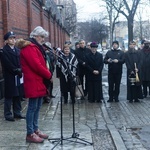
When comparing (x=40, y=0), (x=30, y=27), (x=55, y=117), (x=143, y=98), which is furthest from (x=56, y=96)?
(x=40, y=0)

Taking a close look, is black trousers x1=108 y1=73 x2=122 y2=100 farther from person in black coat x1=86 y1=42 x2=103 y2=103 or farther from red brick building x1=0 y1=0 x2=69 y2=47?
red brick building x1=0 y1=0 x2=69 y2=47

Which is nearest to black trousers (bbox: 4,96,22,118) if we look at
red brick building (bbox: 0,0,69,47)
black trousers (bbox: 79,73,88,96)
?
black trousers (bbox: 79,73,88,96)

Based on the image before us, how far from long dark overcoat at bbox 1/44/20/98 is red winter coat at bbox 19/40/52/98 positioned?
7.26 ft

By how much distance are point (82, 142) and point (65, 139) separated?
12.3 inches

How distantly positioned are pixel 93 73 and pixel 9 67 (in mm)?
3805

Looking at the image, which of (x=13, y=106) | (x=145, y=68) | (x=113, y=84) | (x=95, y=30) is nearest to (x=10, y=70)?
(x=13, y=106)

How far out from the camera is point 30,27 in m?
18.0

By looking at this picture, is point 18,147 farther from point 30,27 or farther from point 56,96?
point 30,27

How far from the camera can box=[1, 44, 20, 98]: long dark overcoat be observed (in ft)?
29.3

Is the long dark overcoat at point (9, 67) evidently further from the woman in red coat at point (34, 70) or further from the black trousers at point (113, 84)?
the black trousers at point (113, 84)

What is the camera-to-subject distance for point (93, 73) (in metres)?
12.1

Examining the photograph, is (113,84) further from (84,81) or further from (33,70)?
(33,70)

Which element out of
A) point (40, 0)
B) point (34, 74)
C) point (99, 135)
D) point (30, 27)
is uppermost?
point (40, 0)

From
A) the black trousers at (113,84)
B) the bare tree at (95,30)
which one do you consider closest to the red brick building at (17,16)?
the black trousers at (113,84)
